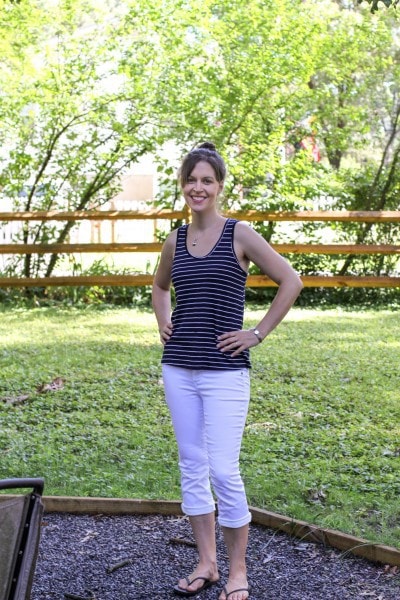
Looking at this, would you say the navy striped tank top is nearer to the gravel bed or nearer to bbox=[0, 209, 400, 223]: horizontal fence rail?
the gravel bed

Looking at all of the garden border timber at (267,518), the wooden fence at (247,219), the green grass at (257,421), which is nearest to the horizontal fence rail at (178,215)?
the wooden fence at (247,219)

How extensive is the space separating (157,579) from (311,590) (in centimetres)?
67

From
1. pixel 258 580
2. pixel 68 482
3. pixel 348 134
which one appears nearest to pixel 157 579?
pixel 258 580

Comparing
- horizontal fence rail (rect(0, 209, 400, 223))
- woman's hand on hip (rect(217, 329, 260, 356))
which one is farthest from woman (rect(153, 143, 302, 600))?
horizontal fence rail (rect(0, 209, 400, 223))

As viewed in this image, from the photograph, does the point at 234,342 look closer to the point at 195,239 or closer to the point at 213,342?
the point at 213,342

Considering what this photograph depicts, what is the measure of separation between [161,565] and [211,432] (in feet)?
3.06

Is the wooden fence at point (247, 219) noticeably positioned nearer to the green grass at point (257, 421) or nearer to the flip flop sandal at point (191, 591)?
the green grass at point (257, 421)

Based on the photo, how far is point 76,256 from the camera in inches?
569

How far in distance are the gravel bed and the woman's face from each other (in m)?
1.60

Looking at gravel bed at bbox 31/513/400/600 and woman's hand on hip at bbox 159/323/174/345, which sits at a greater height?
woman's hand on hip at bbox 159/323/174/345

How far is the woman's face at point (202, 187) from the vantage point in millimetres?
4008

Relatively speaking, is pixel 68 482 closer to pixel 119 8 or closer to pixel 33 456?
pixel 33 456

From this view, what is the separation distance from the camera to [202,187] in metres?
4.00

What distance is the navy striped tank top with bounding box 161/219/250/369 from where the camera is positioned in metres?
3.93
